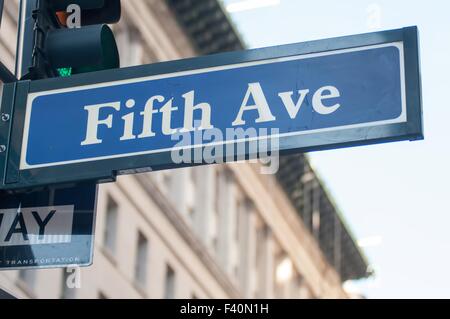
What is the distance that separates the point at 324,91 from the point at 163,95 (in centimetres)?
70

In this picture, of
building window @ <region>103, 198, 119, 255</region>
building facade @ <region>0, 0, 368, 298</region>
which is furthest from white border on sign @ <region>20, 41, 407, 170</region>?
building window @ <region>103, 198, 119, 255</region>

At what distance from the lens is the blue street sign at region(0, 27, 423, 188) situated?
16.0 feet

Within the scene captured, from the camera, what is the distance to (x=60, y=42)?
5.71 meters

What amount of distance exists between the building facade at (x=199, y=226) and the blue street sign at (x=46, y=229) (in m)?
21.8

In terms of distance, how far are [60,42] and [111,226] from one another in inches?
1237

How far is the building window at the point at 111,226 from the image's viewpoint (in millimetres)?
36719

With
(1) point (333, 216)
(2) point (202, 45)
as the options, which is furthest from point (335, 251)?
(2) point (202, 45)

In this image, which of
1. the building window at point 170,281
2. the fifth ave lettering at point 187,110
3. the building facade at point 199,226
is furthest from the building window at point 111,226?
the fifth ave lettering at point 187,110

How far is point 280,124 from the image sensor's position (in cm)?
495

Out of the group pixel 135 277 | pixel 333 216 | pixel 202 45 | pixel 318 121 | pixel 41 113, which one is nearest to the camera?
pixel 318 121

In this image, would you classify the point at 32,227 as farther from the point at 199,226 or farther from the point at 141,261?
the point at 199,226

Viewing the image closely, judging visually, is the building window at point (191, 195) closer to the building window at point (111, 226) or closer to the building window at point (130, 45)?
the building window at point (130, 45)

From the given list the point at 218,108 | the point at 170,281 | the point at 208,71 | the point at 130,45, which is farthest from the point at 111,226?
the point at 218,108
